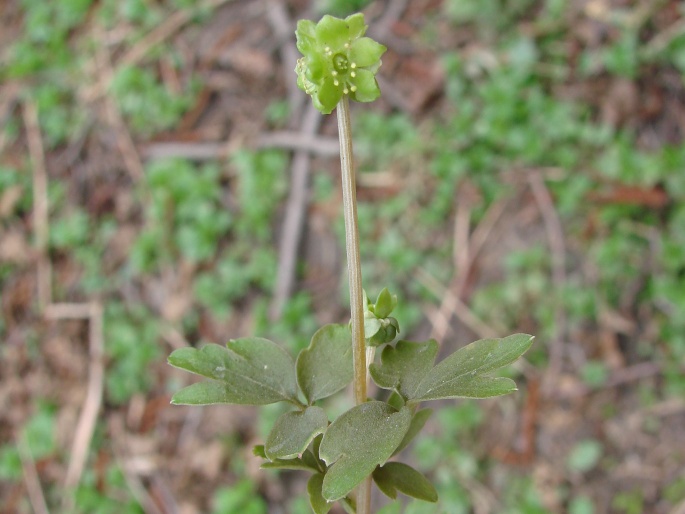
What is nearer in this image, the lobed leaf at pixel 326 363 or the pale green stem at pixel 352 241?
the pale green stem at pixel 352 241

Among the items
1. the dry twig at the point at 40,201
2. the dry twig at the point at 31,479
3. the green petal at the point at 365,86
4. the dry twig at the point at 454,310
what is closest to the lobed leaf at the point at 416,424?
the green petal at the point at 365,86

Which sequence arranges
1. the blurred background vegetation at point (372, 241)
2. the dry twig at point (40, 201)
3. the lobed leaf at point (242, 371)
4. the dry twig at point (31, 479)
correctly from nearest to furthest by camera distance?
the lobed leaf at point (242, 371) < the blurred background vegetation at point (372, 241) < the dry twig at point (31, 479) < the dry twig at point (40, 201)

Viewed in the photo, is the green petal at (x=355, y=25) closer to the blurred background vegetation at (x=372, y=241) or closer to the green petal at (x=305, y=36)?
the green petal at (x=305, y=36)

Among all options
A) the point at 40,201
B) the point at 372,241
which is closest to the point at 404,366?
the point at 372,241

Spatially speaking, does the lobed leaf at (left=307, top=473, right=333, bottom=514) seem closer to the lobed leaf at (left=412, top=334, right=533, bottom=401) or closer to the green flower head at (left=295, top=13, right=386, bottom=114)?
the lobed leaf at (left=412, top=334, right=533, bottom=401)

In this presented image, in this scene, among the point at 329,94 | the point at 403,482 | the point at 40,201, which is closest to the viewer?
the point at 329,94

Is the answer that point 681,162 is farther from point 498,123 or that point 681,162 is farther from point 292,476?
point 292,476

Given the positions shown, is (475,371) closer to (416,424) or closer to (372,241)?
(416,424)
